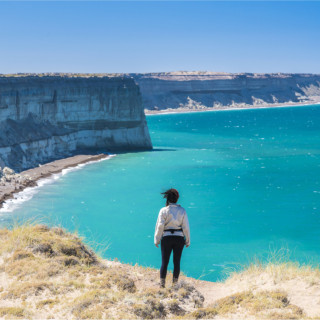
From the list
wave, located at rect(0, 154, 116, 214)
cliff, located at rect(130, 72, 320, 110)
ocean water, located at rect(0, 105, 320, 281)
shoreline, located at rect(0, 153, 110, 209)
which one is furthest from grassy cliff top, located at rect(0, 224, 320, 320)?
cliff, located at rect(130, 72, 320, 110)

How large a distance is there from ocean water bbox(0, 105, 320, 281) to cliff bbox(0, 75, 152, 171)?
547cm

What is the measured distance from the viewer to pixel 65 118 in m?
51.2

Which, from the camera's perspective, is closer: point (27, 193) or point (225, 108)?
point (27, 193)

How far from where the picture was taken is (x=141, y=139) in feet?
183

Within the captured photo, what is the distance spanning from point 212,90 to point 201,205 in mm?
156835

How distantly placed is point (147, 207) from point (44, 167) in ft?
57.9

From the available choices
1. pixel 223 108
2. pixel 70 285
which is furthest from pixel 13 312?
pixel 223 108

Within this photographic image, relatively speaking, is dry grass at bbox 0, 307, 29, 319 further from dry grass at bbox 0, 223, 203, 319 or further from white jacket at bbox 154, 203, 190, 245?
white jacket at bbox 154, 203, 190, 245

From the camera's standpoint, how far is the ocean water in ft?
63.9

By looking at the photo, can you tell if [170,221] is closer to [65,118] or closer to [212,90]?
[65,118]

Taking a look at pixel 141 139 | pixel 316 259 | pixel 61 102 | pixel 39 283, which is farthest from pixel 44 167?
pixel 39 283

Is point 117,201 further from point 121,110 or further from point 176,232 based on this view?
point 121,110

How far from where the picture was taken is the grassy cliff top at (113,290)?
7.70m

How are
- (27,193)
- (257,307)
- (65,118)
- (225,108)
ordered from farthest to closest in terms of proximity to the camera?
1. (225,108)
2. (65,118)
3. (27,193)
4. (257,307)
